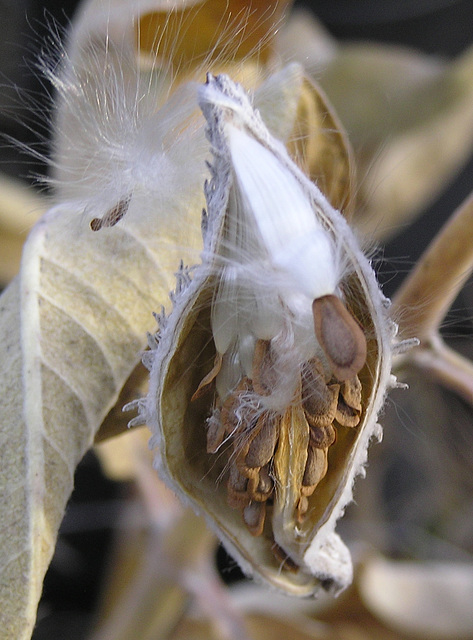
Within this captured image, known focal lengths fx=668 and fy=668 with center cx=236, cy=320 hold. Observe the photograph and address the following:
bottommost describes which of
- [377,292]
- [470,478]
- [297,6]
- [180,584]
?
[470,478]

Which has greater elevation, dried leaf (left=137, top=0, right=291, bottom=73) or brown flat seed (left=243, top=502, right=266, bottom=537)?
dried leaf (left=137, top=0, right=291, bottom=73)

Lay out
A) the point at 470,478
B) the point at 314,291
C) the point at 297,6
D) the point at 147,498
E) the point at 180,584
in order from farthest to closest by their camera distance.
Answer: the point at 297,6
the point at 470,478
the point at 147,498
the point at 180,584
the point at 314,291

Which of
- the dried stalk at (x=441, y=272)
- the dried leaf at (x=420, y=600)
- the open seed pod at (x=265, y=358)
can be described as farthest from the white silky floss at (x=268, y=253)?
the dried leaf at (x=420, y=600)

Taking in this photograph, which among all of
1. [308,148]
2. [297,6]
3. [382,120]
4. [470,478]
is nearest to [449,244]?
[308,148]

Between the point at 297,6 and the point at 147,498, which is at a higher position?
the point at 297,6

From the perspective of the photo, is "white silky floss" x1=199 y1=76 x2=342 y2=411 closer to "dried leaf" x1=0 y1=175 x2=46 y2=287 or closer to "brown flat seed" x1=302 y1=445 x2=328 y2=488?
"brown flat seed" x1=302 y1=445 x2=328 y2=488

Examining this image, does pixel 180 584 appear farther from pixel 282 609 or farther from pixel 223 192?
pixel 223 192

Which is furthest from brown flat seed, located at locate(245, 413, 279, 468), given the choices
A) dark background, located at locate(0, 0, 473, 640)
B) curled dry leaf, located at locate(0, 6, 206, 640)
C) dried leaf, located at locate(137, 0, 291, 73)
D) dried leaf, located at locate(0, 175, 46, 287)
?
dried leaf, located at locate(0, 175, 46, 287)

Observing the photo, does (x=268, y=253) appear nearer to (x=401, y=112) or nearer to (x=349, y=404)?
(x=349, y=404)

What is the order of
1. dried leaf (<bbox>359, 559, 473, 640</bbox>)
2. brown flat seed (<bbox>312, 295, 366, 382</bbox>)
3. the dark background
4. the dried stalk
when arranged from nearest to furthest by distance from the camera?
brown flat seed (<bbox>312, 295, 366, 382</bbox>) < the dried stalk < dried leaf (<bbox>359, 559, 473, 640</bbox>) < the dark background

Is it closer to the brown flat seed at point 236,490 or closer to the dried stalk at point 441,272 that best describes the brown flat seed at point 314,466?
the brown flat seed at point 236,490
